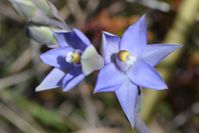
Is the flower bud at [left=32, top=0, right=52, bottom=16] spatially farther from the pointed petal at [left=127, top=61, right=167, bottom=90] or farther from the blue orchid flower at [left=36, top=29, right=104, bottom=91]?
the pointed petal at [left=127, top=61, right=167, bottom=90]

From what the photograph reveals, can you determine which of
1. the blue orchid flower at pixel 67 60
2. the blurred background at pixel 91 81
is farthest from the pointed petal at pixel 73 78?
the blurred background at pixel 91 81

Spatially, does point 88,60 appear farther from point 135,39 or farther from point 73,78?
point 135,39

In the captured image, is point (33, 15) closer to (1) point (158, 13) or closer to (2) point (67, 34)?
(2) point (67, 34)

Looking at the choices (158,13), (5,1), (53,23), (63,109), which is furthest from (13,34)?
(53,23)

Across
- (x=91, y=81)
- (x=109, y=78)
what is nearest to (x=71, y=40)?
(x=109, y=78)

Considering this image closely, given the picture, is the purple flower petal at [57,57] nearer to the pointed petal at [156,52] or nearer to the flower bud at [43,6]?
the flower bud at [43,6]

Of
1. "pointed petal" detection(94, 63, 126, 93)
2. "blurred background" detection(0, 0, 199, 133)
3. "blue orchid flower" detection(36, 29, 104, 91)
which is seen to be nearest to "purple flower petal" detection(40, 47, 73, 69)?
"blue orchid flower" detection(36, 29, 104, 91)
